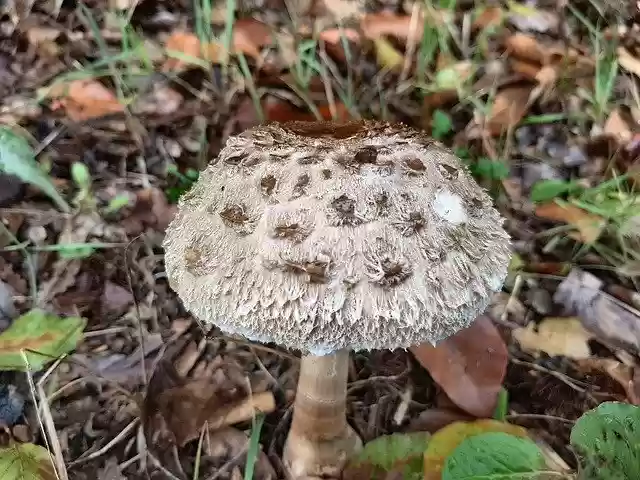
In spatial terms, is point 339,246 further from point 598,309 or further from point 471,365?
point 598,309

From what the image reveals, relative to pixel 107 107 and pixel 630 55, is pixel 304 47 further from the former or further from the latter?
pixel 630 55

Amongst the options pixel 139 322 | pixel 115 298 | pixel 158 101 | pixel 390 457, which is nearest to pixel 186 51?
pixel 158 101

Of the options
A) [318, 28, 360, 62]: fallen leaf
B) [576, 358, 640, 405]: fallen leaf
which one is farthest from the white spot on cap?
[318, 28, 360, 62]: fallen leaf

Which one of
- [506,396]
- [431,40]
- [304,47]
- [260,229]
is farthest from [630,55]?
[260,229]

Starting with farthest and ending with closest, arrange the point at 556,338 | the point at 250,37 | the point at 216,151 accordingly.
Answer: the point at 250,37, the point at 216,151, the point at 556,338

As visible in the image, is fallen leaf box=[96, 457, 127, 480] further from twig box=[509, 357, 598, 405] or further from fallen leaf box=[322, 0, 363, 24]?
fallen leaf box=[322, 0, 363, 24]
